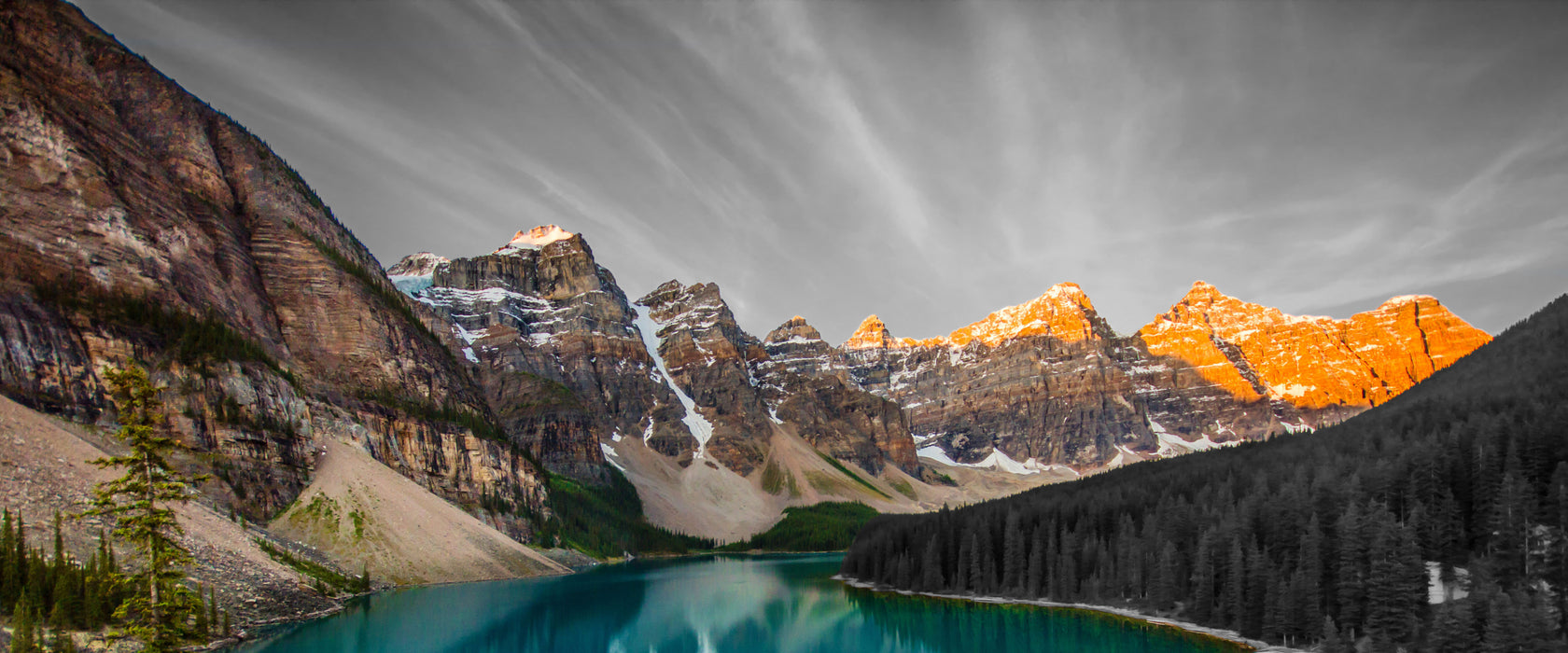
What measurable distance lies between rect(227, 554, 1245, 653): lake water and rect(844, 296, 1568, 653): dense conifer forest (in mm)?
5772

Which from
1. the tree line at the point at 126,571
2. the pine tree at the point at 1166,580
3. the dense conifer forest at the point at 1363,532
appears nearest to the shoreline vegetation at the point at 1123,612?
the dense conifer forest at the point at 1363,532

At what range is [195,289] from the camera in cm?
10300

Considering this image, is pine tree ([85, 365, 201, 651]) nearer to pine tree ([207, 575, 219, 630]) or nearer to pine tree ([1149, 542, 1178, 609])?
pine tree ([207, 575, 219, 630])

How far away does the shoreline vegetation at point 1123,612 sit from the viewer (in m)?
58.2

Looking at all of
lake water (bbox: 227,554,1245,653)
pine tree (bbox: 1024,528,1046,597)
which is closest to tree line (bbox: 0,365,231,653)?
lake water (bbox: 227,554,1245,653)

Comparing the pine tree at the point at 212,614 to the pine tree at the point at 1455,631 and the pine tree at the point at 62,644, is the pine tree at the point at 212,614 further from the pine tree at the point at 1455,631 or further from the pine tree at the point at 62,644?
the pine tree at the point at 1455,631

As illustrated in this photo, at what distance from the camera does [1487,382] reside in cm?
8119

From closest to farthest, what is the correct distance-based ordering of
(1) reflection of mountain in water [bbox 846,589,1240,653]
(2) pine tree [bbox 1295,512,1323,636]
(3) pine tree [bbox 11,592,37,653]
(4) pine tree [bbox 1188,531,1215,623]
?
(3) pine tree [bbox 11,592,37,653] < (2) pine tree [bbox 1295,512,1323,636] < (1) reflection of mountain in water [bbox 846,589,1240,653] < (4) pine tree [bbox 1188,531,1215,623]

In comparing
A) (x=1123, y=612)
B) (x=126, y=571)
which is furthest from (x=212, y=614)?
(x=1123, y=612)

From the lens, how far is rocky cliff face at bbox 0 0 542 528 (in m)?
82.9

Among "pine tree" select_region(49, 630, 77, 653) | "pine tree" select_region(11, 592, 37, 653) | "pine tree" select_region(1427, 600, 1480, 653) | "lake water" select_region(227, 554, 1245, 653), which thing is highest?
"pine tree" select_region(1427, 600, 1480, 653)

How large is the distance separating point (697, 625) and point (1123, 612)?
38983mm

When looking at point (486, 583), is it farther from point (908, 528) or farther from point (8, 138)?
point (8, 138)

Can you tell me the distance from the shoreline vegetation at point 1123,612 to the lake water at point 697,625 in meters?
1.33
